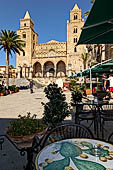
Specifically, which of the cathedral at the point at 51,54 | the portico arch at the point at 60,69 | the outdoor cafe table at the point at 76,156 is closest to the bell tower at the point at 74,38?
the cathedral at the point at 51,54

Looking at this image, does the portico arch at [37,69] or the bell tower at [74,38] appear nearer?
the bell tower at [74,38]

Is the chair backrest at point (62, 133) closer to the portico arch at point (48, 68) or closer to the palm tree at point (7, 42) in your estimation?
the palm tree at point (7, 42)

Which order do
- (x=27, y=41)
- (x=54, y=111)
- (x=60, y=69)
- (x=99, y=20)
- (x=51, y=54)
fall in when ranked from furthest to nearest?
(x=51, y=54)
(x=27, y=41)
(x=60, y=69)
(x=54, y=111)
(x=99, y=20)

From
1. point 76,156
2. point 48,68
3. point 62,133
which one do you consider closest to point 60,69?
point 48,68

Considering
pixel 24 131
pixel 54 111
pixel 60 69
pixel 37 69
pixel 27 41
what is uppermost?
pixel 27 41

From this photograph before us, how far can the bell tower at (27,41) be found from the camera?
43.3m

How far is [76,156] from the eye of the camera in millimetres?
1370

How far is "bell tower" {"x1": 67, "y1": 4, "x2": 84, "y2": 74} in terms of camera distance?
1566 inches

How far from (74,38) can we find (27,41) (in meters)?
16.4

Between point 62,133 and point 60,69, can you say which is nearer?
point 62,133

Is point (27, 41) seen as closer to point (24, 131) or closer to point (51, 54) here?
point (51, 54)

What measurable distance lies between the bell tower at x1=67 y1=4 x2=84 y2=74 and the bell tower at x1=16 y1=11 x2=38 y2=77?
13.2m

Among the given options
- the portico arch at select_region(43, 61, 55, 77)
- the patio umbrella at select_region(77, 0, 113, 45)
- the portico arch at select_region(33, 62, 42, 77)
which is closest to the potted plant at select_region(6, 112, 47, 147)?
the patio umbrella at select_region(77, 0, 113, 45)

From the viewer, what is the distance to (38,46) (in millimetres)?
47438
